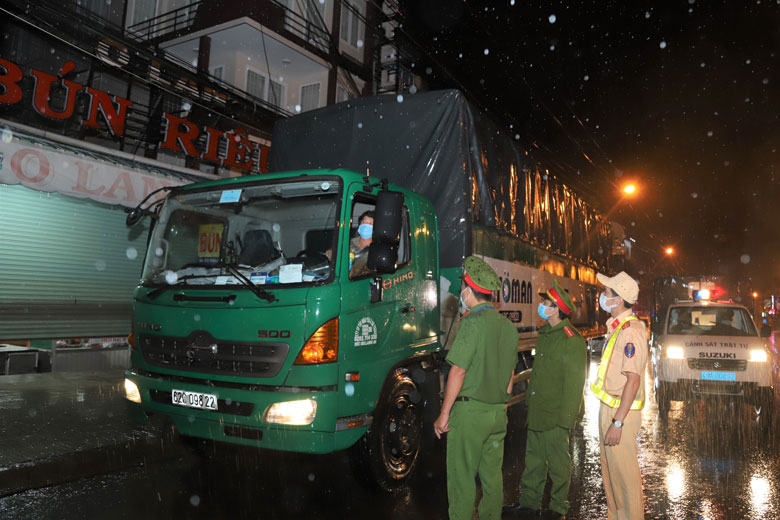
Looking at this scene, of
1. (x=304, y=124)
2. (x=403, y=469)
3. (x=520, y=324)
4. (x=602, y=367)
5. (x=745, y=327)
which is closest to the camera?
(x=602, y=367)

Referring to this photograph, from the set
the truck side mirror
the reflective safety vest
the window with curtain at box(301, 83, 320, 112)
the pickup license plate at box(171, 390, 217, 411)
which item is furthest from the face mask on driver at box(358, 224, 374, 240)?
the window with curtain at box(301, 83, 320, 112)

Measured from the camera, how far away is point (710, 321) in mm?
9742

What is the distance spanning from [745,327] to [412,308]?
7.14 metres

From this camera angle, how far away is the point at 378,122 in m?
6.28

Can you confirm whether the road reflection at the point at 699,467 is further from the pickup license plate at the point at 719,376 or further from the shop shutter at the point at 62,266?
the shop shutter at the point at 62,266

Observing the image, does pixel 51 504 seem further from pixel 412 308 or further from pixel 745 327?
pixel 745 327

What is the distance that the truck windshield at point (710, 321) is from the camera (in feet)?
30.6

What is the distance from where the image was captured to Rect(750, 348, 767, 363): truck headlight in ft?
27.7

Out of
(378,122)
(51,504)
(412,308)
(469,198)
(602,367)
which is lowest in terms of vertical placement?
(51,504)

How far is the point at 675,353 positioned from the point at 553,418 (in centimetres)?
538

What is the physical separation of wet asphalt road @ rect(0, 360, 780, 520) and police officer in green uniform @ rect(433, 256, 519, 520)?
106cm

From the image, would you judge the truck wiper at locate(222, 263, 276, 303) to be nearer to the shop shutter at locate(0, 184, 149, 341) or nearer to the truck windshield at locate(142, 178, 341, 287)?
the truck windshield at locate(142, 178, 341, 287)

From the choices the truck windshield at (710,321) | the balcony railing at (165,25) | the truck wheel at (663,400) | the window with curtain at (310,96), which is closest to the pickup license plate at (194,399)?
the truck wheel at (663,400)

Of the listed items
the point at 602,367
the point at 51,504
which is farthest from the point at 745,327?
the point at 51,504
